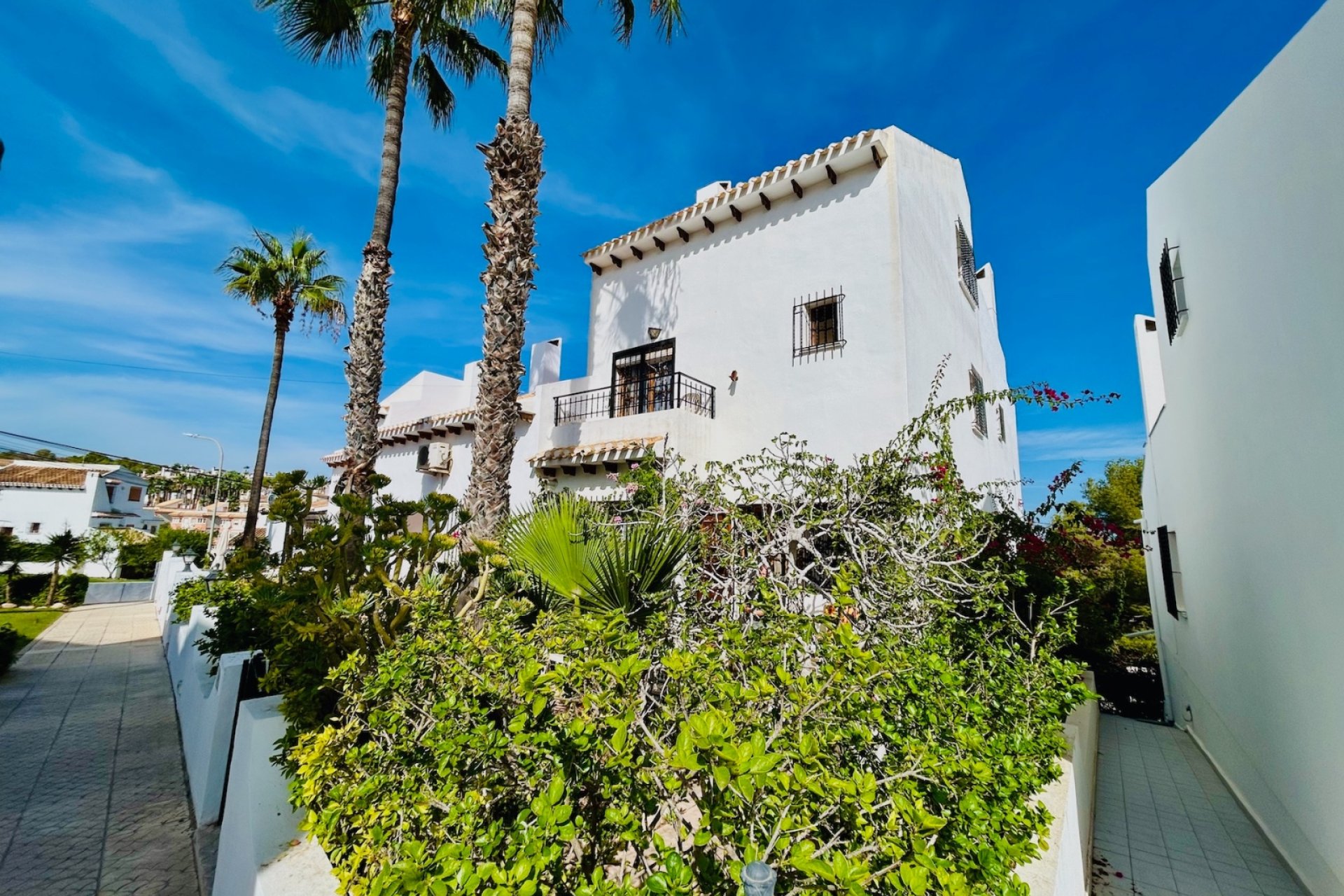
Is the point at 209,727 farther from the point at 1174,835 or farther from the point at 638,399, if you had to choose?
the point at 1174,835

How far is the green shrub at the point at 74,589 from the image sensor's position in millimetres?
23667

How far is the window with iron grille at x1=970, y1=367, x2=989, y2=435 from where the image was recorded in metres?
12.8

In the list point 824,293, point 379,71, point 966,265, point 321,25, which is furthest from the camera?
point 966,265

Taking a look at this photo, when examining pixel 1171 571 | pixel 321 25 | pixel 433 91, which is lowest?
pixel 1171 571

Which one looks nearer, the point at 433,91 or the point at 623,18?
the point at 623,18

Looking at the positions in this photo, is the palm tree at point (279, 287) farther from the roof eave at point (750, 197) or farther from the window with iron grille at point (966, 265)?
the window with iron grille at point (966, 265)

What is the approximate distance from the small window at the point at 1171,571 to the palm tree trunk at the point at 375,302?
1598 cm

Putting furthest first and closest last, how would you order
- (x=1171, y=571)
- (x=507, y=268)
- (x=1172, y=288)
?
(x=1171, y=571) → (x=507, y=268) → (x=1172, y=288)

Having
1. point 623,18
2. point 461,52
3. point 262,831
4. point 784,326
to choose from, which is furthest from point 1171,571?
point 461,52

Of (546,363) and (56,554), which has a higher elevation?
(546,363)

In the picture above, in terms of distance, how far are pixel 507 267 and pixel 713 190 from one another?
6.51m

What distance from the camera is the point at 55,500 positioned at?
37125 millimetres

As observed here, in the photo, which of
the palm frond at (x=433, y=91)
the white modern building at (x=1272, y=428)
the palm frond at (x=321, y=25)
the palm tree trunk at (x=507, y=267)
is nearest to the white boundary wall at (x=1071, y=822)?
the white modern building at (x=1272, y=428)

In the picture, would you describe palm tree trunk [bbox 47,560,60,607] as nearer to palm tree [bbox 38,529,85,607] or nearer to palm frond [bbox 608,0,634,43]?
palm tree [bbox 38,529,85,607]
